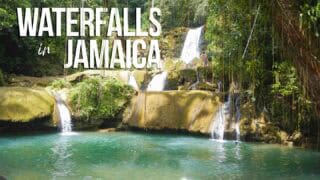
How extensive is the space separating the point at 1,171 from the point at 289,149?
8.38 metres

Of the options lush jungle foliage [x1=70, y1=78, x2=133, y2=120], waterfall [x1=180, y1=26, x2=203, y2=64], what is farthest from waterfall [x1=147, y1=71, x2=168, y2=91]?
waterfall [x1=180, y1=26, x2=203, y2=64]

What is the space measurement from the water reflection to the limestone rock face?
10.3ft

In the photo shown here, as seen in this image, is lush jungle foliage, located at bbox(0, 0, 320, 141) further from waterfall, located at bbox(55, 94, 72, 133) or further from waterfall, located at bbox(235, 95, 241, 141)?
waterfall, located at bbox(55, 94, 72, 133)

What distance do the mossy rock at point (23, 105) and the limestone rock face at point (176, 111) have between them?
3370 mm

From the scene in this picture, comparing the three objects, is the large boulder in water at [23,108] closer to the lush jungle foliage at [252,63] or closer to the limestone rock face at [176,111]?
the lush jungle foliage at [252,63]

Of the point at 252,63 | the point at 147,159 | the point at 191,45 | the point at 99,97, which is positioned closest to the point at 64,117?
the point at 99,97

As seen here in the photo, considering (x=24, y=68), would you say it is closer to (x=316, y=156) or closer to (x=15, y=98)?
(x=15, y=98)

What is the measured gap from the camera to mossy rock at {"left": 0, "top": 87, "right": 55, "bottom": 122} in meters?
16.8

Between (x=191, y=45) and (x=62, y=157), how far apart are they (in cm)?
1523

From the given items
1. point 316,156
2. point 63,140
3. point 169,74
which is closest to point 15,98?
point 63,140

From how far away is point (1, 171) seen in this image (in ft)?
34.0

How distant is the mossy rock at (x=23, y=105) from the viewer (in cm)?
1680

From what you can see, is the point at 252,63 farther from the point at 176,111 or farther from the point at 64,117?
the point at 64,117

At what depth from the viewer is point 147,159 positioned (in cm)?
1241
